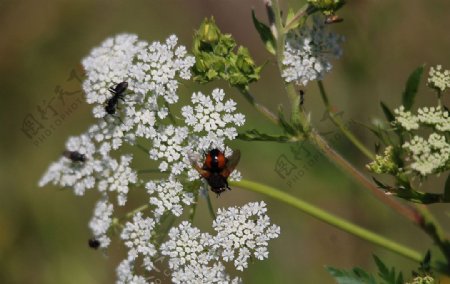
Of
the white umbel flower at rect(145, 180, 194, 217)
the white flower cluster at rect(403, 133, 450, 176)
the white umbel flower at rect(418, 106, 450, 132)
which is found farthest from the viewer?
the white umbel flower at rect(145, 180, 194, 217)

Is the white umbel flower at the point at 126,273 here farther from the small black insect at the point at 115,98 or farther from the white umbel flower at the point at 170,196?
the small black insect at the point at 115,98

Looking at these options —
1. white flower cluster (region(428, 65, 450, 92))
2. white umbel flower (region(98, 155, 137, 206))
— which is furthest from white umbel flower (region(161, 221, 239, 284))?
white flower cluster (region(428, 65, 450, 92))

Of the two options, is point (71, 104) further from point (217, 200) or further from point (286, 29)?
point (286, 29)

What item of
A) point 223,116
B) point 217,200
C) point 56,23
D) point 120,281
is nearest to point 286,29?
point 223,116

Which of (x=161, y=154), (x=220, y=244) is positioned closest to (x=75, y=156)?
(x=161, y=154)

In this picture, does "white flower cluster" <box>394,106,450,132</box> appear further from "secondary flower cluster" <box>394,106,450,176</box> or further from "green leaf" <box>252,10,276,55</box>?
"green leaf" <box>252,10,276,55</box>

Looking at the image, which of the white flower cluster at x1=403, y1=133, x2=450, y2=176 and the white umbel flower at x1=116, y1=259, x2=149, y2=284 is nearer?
the white flower cluster at x1=403, y1=133, x2=450, y2=176
